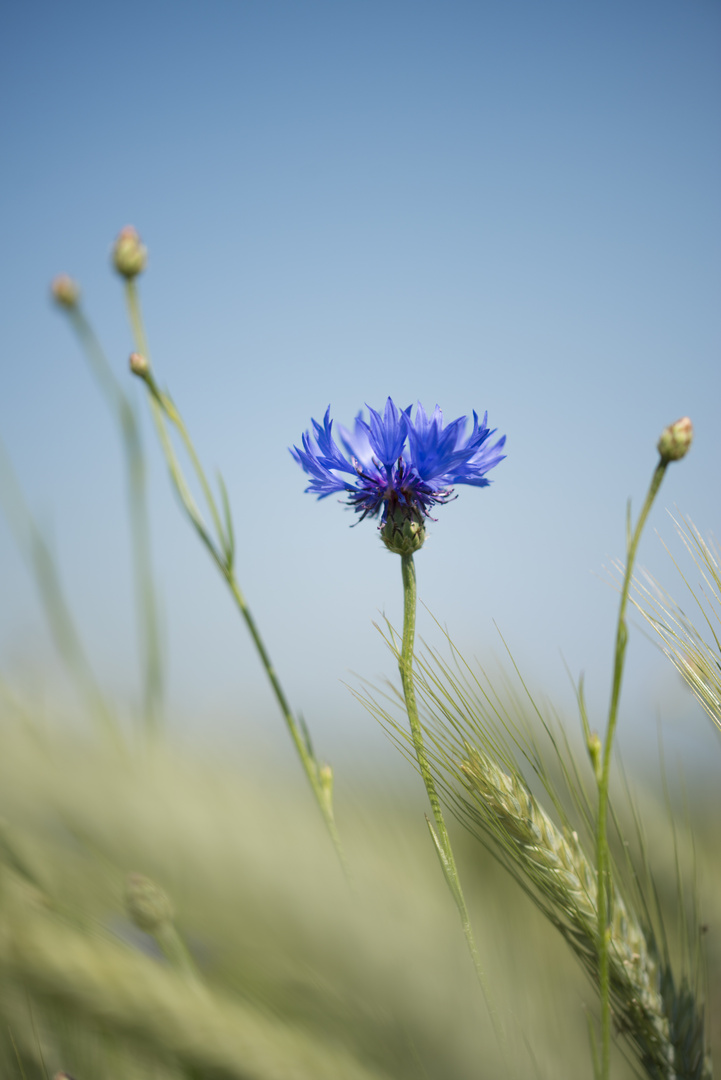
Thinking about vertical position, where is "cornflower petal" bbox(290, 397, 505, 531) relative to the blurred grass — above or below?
above

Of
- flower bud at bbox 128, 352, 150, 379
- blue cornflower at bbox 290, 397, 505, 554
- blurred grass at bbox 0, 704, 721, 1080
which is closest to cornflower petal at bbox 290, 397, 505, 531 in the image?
blue cornflower at bbox 290, 397, 505, 554

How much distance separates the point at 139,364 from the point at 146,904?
0.60m

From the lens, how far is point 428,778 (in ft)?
2.02

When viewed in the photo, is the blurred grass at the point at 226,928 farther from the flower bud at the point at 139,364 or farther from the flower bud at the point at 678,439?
the flower bud at the point at 139,364

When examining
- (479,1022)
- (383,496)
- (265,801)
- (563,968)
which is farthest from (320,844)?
(563,968)

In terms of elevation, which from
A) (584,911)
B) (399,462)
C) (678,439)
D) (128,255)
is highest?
(128,255)

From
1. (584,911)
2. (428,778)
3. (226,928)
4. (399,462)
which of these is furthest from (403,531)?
(226,928)

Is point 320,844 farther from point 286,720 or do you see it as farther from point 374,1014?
point 286,720

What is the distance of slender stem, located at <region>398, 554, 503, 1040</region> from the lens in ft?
1.62

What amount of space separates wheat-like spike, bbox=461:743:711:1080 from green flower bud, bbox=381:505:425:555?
0.85 feet

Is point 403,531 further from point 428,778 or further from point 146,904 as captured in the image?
point 146,904

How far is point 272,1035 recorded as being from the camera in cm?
38

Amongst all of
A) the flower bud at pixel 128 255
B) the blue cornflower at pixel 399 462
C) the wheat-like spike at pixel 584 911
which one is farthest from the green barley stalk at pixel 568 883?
the flower bud at pixel 128 255

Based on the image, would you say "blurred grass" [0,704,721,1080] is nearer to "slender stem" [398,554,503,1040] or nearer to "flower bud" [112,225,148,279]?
"slender stem" [398,554,503,1040]
